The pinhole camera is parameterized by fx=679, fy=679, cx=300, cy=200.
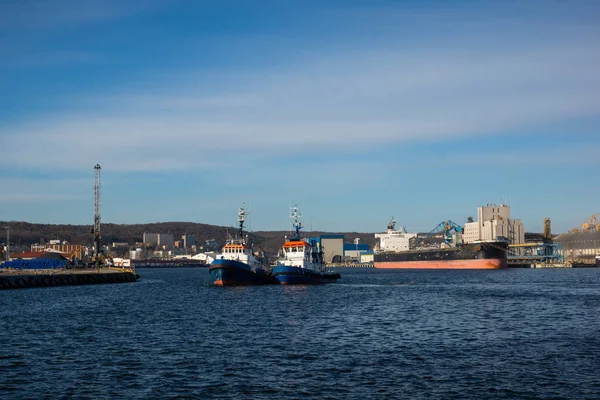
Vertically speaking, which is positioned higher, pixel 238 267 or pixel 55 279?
pixel 238 267

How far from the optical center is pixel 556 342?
1594 inches

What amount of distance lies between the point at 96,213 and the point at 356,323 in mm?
140640

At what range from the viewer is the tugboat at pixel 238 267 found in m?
101

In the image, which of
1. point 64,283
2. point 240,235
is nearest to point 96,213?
point 64,283

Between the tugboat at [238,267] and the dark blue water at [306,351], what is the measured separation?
33.8 metres

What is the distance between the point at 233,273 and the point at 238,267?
1.28 metres

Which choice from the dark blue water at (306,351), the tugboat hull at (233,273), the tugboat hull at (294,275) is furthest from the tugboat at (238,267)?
the dark blue water at (306,351)

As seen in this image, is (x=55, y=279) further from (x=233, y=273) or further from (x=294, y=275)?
(x=294, y=275)

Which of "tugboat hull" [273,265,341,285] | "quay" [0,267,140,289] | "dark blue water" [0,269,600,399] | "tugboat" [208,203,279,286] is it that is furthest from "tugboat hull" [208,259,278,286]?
"quay" [0,267,140,289]

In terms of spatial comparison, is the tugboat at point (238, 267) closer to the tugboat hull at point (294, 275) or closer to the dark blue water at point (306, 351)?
the tugboat hull at point (294, 275)

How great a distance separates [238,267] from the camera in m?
102

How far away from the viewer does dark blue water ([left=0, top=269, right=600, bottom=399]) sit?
94.3 ft

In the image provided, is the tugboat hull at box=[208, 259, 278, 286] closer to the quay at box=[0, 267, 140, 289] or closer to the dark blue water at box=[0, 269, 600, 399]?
the dark blue water at box=[0, 269, 600, 399]

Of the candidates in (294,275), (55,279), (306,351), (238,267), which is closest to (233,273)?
(238,267)
